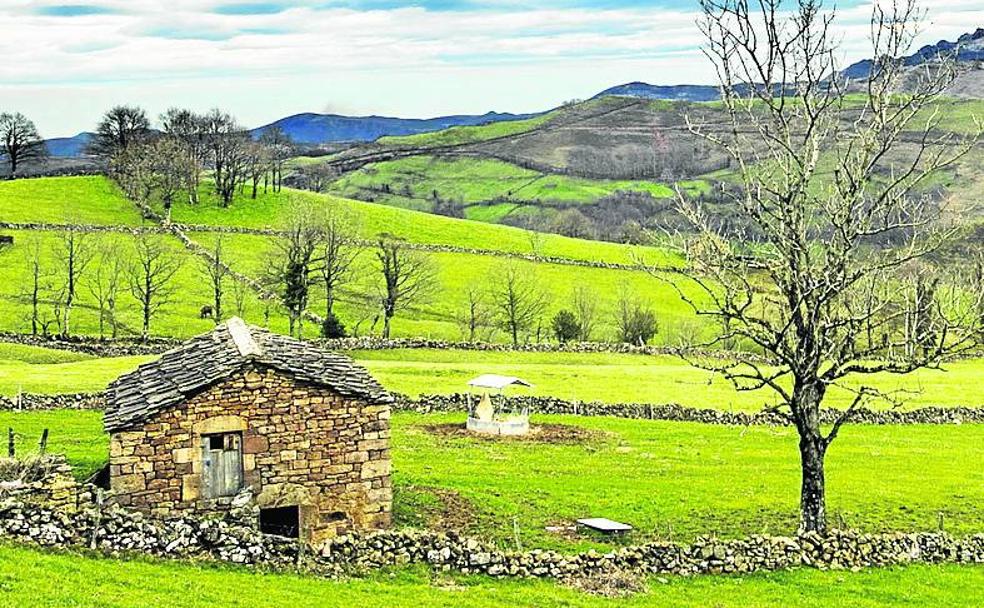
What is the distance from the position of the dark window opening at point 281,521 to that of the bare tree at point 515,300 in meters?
55.8

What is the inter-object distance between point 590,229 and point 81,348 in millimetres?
119861

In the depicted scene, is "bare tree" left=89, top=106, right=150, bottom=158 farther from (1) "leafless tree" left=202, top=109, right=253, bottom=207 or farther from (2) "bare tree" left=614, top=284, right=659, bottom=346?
(2) "bare tree" left=614, top=284, right=659, bottom=346

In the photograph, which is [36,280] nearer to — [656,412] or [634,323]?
[634,323]

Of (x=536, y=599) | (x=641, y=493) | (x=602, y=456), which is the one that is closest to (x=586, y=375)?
(x=602, y=456)

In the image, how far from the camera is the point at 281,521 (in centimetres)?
2523

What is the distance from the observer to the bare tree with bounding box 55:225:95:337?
8212cm

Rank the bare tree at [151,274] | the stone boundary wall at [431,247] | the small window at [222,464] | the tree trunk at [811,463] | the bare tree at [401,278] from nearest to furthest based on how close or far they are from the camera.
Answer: the small window at [222,464]
the tree trunk at [811,463]
the bare tree at [151,274]
the bare tree at [401,278]
the stone boundary wall at [431,247]

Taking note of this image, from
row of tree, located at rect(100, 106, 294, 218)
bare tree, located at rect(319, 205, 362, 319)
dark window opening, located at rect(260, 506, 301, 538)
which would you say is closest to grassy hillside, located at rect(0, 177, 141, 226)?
row of tree, located at rect(100, 106, 294, 218)

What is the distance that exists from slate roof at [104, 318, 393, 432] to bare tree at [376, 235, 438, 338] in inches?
2068

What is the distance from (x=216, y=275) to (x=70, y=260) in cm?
1146

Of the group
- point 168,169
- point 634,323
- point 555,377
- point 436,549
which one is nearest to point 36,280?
point 168,169

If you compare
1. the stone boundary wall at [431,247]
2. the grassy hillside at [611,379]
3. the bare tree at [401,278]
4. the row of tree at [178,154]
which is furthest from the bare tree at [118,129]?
the grassy hillside at [611,379]

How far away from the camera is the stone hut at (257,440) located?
2341 centimetres

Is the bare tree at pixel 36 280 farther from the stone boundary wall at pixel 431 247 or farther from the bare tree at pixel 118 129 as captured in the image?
the bare tree at pixel 118 129
